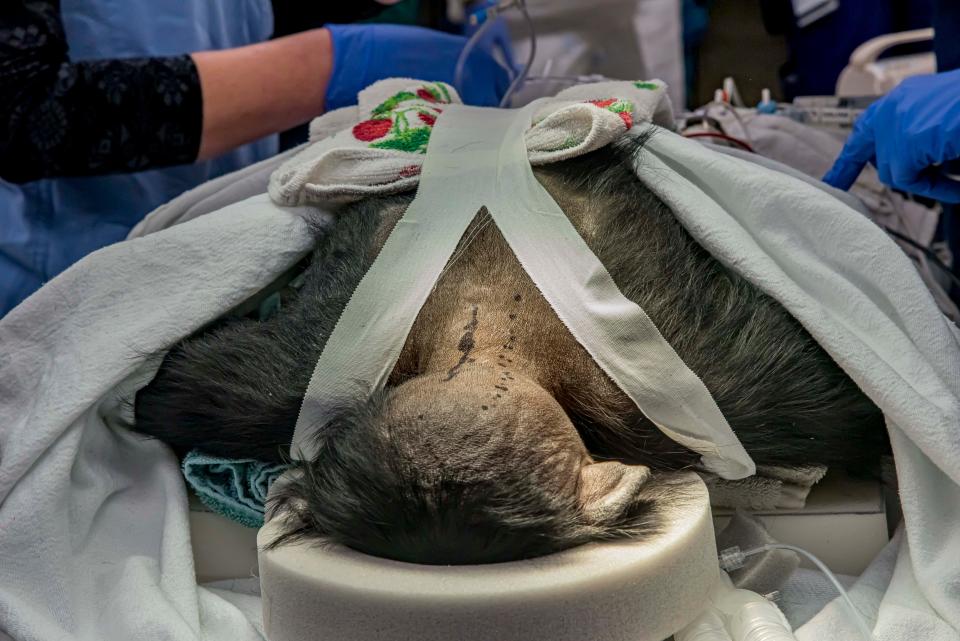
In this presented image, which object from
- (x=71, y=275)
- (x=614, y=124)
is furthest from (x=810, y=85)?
(x=71, y=275)

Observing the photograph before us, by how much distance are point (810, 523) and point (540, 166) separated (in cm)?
50

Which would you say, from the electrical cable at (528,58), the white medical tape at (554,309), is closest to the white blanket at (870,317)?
the white medical tape at (554,309)

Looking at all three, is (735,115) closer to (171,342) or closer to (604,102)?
(604,102)

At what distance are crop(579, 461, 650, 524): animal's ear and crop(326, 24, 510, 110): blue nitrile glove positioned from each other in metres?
1.23

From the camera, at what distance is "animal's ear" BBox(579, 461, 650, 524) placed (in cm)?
79

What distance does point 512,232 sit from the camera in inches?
40.4

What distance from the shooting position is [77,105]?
1.58m

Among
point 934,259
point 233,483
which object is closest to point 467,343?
point 233,483

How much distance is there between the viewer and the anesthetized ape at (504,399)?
741mm

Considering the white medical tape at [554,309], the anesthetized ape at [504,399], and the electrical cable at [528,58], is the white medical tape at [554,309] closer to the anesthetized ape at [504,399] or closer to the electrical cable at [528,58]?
the anesthetized ape at [504,399]

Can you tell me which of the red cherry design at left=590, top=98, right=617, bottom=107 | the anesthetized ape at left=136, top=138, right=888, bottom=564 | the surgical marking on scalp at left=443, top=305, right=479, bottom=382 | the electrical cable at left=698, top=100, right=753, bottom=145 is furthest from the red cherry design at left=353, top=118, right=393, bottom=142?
the electrical cable at left=698, top=100, right=753, bottom=145

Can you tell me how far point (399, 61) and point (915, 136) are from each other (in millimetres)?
976

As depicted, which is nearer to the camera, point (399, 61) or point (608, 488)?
point (608, 488)

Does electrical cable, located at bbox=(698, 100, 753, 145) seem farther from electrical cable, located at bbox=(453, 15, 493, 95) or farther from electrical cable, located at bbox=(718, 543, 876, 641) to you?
electrical cable, located at bbox=(718, 543, 876, 641)
